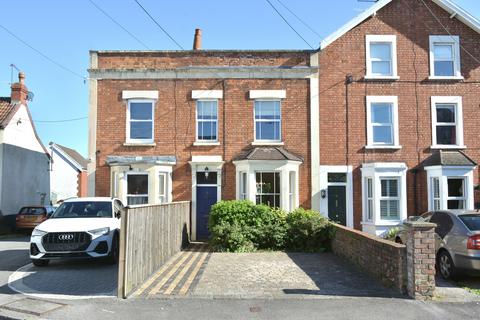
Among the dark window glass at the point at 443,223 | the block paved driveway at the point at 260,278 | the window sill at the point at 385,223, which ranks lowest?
the block paved driveway at the point at 260,278

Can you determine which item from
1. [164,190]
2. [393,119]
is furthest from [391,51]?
[164,190]

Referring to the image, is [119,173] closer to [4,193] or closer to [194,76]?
[194,76]

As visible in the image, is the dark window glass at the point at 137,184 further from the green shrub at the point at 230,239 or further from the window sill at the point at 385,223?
the window sill at the point at 385,223

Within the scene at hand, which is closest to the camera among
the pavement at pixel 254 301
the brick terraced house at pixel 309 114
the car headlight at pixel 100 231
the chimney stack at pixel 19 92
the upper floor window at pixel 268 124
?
the pavement at pixel 254 301

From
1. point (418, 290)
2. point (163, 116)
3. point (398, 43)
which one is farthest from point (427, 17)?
point (418, 290)

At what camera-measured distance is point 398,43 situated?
17.3 metres

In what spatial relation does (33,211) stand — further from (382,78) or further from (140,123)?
(382,78)

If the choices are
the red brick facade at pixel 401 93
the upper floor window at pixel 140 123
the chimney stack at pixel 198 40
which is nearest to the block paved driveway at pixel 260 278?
the red brick facade at pixel 401 93

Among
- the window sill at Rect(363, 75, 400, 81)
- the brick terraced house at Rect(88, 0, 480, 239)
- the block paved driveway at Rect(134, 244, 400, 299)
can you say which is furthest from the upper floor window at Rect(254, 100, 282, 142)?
the block paved driveway at Rect(134, 244, 400, 299)

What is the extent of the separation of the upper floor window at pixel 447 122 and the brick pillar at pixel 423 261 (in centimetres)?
1027

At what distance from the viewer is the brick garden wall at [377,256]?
8.13 m

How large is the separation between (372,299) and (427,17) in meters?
13.6

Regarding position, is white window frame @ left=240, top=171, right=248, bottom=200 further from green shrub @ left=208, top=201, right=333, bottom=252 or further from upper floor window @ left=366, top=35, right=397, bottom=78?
upper floor window @ left=366, top=35, right=397, bottom=78

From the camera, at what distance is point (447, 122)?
680 inches
